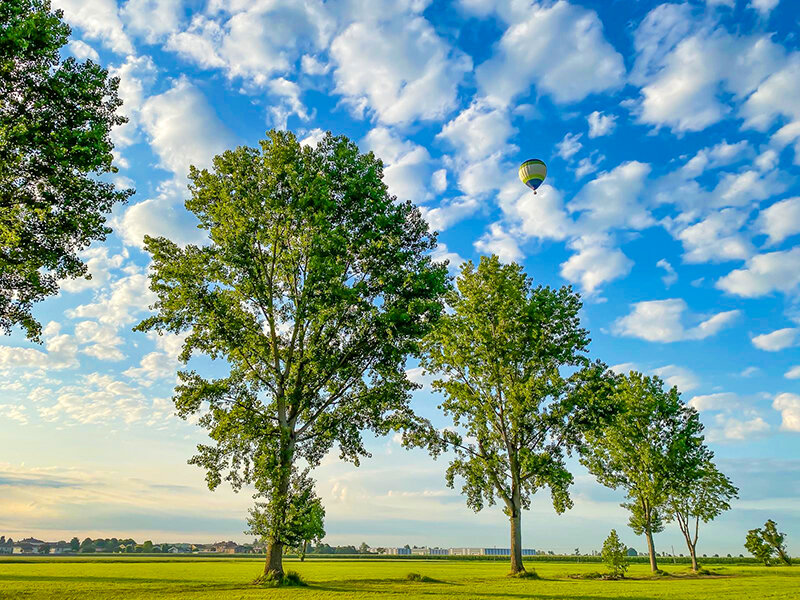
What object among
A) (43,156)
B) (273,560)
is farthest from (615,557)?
(43,156)

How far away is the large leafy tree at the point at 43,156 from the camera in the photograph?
2302cm

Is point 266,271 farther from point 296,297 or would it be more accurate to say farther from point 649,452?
point 649,452

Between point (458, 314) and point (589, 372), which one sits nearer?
point (589, 372)

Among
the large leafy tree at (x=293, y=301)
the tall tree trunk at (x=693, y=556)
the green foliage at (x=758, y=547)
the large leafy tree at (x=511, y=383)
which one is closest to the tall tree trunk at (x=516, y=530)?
the large leafy tree at (x=511, y=383)

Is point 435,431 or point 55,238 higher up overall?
point 55,238

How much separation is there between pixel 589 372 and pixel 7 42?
44528 millimetres

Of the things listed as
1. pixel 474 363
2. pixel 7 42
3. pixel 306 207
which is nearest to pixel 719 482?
pixel 474 363

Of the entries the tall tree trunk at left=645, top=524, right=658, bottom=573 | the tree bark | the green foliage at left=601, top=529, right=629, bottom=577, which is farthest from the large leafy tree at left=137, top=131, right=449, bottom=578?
the tall tree trunk at left=645, top=524, right=658, bottom=573

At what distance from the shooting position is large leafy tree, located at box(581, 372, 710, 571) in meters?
58.9

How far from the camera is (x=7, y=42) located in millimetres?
21891

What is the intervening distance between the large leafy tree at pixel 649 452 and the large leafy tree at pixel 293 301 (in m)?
36.6

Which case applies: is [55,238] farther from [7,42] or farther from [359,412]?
[359,412]

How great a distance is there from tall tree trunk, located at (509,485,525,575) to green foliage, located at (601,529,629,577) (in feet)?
33.7

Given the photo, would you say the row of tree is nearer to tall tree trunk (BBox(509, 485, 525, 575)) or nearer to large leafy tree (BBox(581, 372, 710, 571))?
tall tree trunk (BBox(509, 485, 525, 575))
